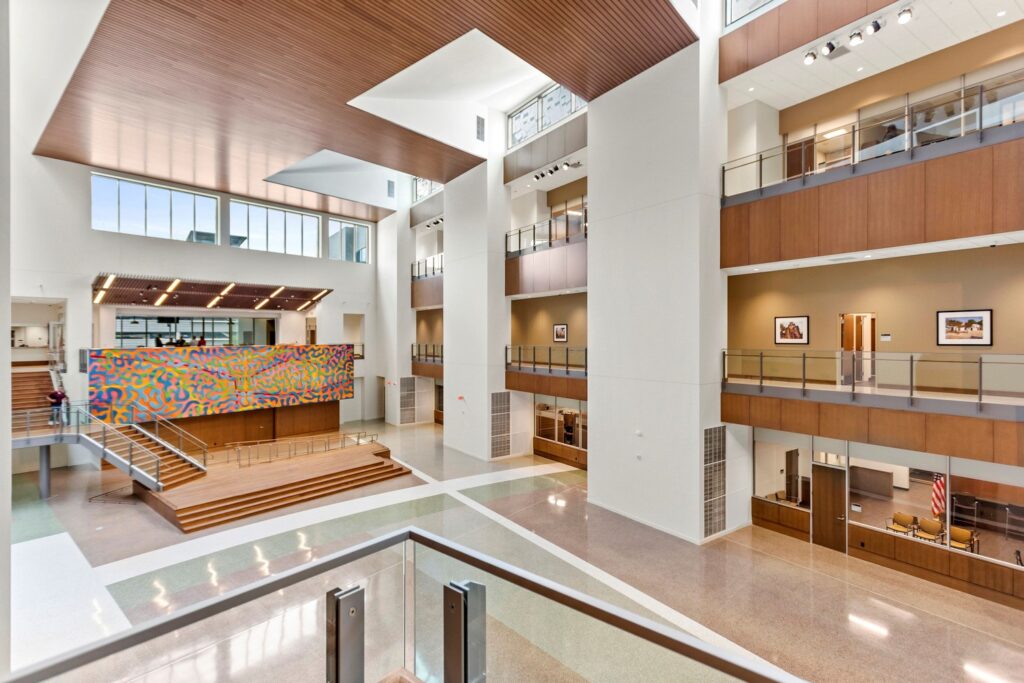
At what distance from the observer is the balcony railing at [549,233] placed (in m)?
13.7

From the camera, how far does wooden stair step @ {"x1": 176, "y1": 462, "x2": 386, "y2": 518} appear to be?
36.4 ft

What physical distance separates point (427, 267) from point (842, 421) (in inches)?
652

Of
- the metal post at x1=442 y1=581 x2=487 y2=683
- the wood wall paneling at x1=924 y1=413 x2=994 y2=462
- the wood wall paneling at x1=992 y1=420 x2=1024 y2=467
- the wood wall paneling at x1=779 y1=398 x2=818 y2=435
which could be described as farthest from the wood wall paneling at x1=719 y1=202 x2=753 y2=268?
the metal post at x1=442 y1=581 x2=487 y2=683

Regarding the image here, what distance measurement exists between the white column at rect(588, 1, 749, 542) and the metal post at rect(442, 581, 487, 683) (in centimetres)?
800

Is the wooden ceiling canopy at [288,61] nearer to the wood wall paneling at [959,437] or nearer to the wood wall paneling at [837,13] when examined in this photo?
the wood wall paneling at [837,13]

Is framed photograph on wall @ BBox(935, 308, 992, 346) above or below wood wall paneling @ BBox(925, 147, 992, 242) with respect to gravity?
below

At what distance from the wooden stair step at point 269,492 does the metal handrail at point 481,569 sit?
10913 mm

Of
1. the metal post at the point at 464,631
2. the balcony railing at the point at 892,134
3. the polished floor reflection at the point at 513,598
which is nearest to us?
the metal post at the point at 464,631

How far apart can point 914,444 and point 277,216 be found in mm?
22422

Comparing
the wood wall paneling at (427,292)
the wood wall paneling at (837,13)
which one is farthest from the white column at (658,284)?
the wood wall paneling at (427,292)

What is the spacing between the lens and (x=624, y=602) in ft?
24.6

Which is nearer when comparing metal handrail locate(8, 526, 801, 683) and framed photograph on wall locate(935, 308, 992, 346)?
metal handrail locate(8, 526, 801, 683)

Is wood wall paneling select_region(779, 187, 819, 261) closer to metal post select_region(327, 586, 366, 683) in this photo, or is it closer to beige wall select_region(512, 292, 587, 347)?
beige wall select_region(512, 292, 587, 347)

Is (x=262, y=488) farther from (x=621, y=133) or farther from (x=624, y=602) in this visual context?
(x=621, y=133)
